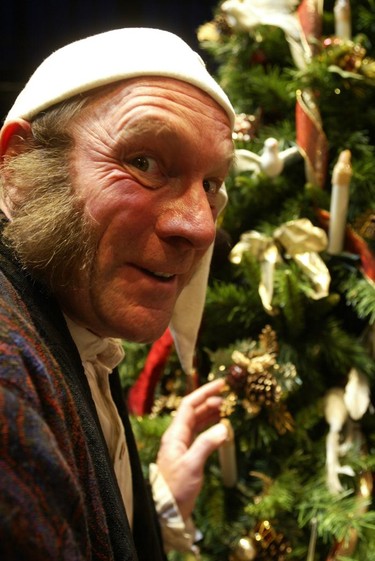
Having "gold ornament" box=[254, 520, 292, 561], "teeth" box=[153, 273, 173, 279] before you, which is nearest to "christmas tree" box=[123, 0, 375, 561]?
"gold ornament" box=[254, 520, 292, 561]

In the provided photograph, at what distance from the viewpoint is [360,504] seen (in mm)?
906

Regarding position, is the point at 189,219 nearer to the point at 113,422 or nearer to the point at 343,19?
the point at 113,422

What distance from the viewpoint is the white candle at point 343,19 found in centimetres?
112

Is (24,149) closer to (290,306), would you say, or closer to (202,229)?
(202,229)

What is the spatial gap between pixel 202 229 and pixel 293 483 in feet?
1.89

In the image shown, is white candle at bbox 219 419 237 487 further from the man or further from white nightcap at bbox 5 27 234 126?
white nightcap at bbox 5 27 234 126

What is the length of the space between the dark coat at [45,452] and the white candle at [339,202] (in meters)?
0.61

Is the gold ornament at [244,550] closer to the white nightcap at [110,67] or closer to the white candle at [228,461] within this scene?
the white candle at [228,461]

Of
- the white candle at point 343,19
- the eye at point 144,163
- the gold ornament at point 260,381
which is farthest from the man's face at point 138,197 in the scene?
the white candle at point 343,19

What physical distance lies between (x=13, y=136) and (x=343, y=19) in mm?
806

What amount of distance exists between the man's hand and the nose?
0.44 meters

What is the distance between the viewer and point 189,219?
630 mm

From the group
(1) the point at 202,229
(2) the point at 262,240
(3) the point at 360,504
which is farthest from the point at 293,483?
(1) the point at 202,229

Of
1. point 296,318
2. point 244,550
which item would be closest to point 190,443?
point 244,550
